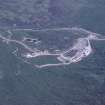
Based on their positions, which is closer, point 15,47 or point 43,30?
point 15,47

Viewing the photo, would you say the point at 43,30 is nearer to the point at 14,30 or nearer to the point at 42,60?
the point at 14,30

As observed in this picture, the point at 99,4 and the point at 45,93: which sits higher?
the point at 99,4

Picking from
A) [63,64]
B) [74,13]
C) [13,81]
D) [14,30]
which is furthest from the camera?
[74,13]

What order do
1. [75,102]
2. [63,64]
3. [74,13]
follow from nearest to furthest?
[75,102] < [63,64] < [74,13]

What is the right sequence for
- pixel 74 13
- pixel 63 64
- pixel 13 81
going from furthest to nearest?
pixel 74 13
pixel 63 64
pixel 13 81

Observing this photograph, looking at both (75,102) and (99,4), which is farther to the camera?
(99,4)

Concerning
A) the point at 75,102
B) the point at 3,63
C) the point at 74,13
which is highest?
the point at 74,13

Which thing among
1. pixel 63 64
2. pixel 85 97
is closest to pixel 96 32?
pixel 63 64

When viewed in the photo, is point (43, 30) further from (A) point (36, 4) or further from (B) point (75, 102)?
(B) point (75, 102)

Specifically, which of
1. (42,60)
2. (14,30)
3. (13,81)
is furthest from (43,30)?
(13,81)
